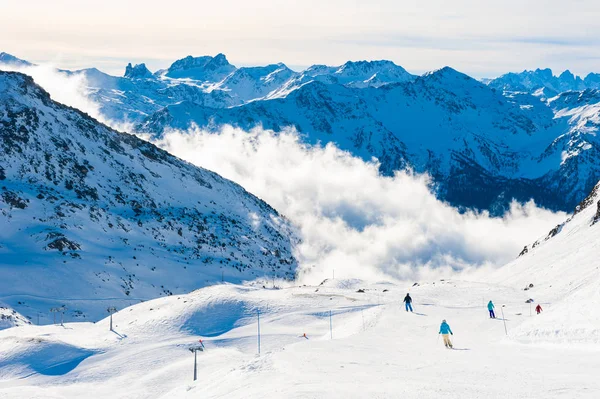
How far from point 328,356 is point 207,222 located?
118972 millimetres

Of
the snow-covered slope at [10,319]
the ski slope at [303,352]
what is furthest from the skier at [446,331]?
the snow-covered slope at [10,319]

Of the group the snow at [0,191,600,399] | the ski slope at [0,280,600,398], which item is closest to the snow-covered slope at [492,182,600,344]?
the snow at [0,191,600,399]

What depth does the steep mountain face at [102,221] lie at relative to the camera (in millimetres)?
88312

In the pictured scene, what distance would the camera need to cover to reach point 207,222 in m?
138

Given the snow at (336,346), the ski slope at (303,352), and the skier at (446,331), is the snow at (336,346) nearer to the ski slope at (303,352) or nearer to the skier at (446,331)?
the ski slope at (303,352)

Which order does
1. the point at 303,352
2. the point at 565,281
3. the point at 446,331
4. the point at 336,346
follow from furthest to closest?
the point at 565,281 < the point at 446,331 < the point at 336,346 < the point at 303,352

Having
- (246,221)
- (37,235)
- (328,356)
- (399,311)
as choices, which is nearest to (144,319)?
(399,311)

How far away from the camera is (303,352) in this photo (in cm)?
2252

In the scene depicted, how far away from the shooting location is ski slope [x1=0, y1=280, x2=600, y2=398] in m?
16.3

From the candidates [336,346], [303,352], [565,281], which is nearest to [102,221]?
[565,281]

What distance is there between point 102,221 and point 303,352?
9956cm

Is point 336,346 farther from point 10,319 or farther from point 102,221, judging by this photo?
point 102,221

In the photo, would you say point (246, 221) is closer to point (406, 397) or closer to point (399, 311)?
point (399, 311)

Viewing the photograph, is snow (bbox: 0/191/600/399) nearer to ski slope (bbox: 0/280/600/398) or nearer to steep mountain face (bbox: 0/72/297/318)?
ski slope (bbox: 0/280/600/398)
